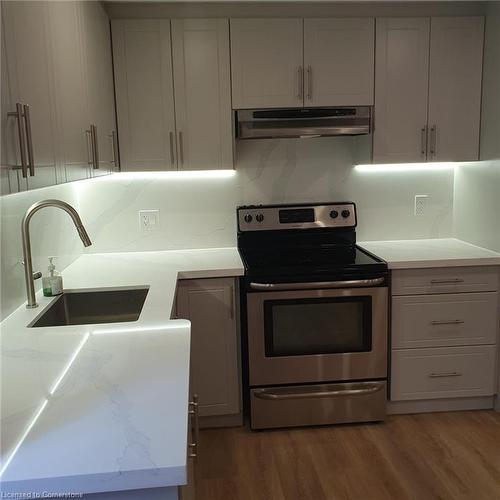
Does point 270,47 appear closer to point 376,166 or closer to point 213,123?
point 213,123

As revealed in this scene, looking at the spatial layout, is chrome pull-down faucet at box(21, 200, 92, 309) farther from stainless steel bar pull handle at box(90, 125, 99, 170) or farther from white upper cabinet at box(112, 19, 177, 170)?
white upper cabinet at box(112, 19, 177, 170)

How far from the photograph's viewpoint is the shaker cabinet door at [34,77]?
4.47ft

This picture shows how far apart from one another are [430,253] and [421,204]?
0.53 meters

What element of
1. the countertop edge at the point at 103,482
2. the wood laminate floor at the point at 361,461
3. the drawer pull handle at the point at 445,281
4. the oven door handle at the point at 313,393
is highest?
the countertop edge at the point at 103,482

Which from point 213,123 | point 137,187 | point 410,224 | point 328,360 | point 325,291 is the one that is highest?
point 213,123

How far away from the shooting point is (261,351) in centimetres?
276

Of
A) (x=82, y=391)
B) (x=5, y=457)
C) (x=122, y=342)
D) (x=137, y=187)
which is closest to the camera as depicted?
(x=5, y=457)

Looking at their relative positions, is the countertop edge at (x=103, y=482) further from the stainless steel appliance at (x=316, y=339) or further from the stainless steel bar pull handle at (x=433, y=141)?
the stainless steel bar pull handle at (x=433, y=141)

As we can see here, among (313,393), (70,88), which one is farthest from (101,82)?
(313,393)

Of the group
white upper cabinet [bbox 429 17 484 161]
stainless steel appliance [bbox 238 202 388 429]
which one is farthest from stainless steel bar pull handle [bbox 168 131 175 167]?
white upper cabinet [bbox 429 17 484 161]

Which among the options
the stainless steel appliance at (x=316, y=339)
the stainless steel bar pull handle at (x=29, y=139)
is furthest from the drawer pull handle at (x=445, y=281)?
the stainless steel bar pull handle at (x=29, y=139)

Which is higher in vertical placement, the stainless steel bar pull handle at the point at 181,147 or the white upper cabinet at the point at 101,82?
the white upper cabinet at the point at 101,82

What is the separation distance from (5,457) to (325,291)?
6.38 feet

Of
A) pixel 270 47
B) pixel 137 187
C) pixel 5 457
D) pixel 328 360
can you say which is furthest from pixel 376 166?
pixel 5 457
